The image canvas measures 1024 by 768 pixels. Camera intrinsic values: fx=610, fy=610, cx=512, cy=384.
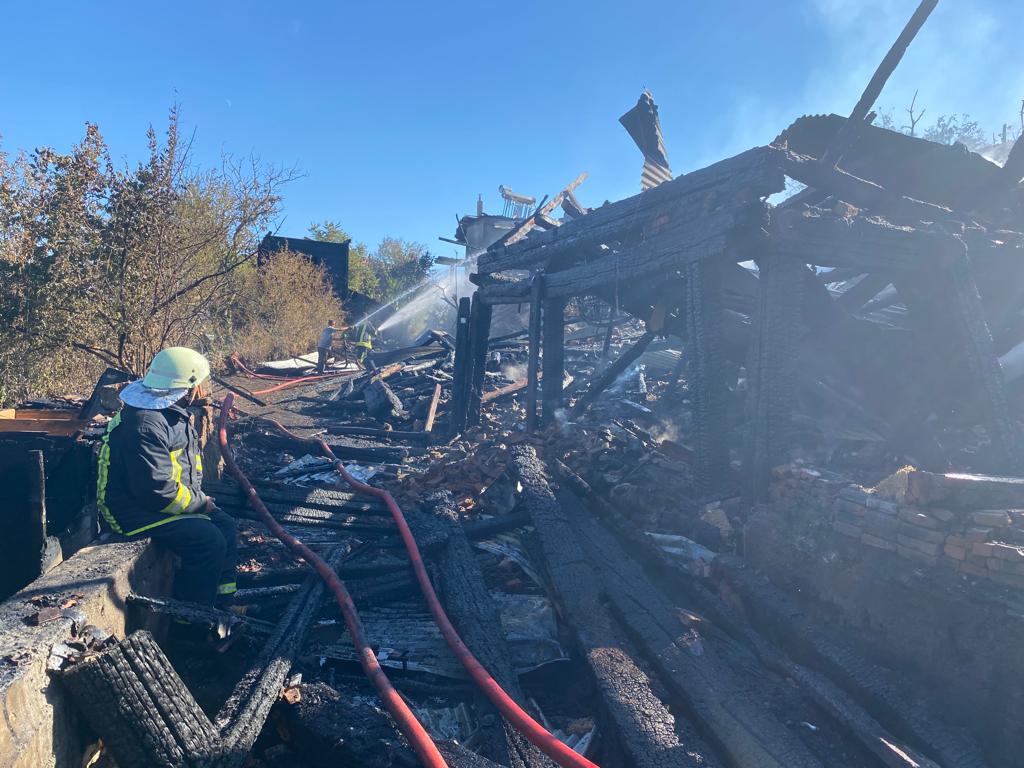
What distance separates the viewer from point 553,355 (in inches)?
366

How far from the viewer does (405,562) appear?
5.18m

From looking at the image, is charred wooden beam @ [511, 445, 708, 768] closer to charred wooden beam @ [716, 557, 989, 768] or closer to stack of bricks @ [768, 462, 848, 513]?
charred wooden beam @ [716, 557, 989, 768]

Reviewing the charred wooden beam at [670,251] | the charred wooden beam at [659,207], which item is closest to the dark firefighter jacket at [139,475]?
the charred wooden beam at [670,251]

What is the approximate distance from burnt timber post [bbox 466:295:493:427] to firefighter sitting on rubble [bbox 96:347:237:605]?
643cm

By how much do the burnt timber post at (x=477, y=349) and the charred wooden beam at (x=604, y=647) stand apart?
4496 millimetres

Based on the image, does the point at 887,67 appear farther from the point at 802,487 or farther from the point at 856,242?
the point at 802,487

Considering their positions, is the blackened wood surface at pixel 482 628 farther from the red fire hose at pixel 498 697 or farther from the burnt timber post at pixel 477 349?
the burnt timber post at pixel 477 349

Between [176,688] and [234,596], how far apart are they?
1662 mm

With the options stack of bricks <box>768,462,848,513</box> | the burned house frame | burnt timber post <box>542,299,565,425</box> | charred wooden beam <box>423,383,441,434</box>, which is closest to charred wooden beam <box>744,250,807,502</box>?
the burned house frame

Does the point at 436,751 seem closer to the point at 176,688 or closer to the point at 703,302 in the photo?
the point at 176,688

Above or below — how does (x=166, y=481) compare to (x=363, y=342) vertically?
below

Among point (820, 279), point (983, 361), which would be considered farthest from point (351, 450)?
point (983, 361)

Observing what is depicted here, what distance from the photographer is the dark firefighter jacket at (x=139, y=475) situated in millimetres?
3867

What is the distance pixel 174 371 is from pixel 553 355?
5.88 meters
